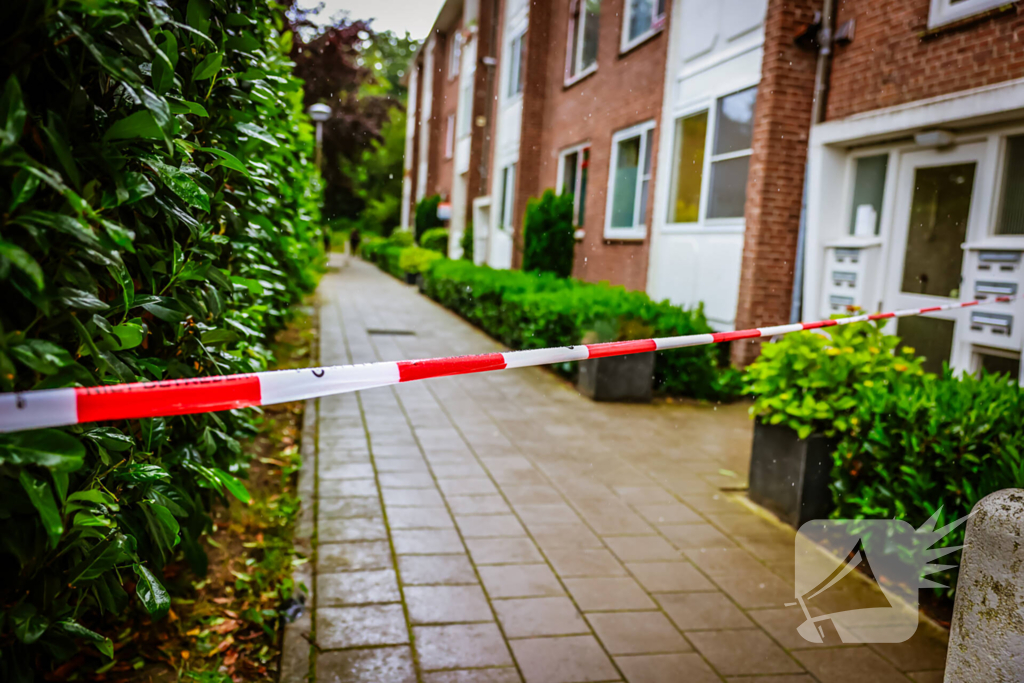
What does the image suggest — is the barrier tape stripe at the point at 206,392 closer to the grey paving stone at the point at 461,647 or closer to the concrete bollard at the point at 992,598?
the concrete bollard at the point at 992,598

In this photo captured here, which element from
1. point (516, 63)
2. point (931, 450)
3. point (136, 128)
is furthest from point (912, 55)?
point (516, 63)

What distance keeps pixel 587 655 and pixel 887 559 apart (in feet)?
5.95

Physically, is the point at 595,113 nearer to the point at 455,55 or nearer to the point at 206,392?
the point at 206,392

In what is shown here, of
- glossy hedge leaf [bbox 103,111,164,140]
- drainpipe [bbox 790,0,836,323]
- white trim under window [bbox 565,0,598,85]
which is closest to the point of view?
glossy hedge leaf [bbox 103,111,164,140]

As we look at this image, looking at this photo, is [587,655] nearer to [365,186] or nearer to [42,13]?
Answer: [42,13]

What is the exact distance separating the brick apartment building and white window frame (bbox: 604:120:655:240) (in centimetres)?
3

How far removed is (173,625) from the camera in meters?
2.88

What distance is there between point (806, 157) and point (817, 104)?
22.4 inches

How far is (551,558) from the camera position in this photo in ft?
12.7

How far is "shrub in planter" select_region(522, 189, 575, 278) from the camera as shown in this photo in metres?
12.6

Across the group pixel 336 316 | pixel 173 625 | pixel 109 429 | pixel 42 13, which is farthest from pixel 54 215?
pixel 336 316

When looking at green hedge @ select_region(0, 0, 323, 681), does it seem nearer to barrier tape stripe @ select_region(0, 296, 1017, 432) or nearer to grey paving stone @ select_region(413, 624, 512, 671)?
barrier tape stripe @ select_region(0, 296, 1017, 432)

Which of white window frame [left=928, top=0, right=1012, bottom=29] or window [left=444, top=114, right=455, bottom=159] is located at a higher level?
window [left=444, top=114, right=455, bottom=159]

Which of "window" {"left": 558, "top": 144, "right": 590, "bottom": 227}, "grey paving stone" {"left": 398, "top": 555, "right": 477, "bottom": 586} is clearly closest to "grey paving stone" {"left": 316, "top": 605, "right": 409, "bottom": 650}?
"grey paving stone" {"left": 398, "top": 555, "right": 477, "bottom": 586}
